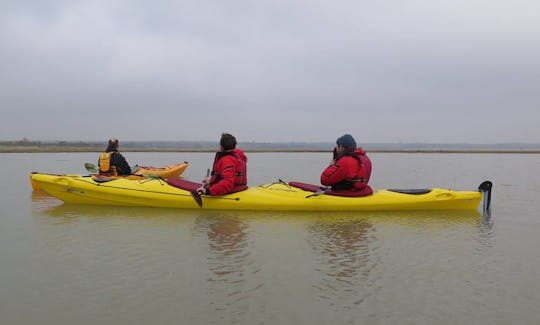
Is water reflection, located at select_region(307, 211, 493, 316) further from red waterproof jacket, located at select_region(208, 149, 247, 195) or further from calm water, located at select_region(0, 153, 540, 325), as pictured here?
red waterproof jacket, located at select_region(208, 149, 247, 195)

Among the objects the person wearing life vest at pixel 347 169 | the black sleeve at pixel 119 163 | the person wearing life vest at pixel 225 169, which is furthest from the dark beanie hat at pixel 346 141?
the black sleeve at pixel 119 163

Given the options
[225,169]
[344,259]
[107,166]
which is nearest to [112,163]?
[107,166]

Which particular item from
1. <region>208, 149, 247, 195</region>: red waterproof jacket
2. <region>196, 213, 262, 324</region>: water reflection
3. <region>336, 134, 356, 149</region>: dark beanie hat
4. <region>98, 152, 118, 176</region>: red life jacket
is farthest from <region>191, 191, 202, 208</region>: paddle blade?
<region>98, 152, 118, 176</region>: red life jacket

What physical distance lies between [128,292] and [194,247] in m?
1.89

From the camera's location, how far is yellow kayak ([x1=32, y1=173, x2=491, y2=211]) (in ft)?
29.7

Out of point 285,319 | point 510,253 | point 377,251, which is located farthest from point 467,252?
point 285,319

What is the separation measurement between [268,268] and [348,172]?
384cm

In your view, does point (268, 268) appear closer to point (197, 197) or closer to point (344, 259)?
point (344, 259)

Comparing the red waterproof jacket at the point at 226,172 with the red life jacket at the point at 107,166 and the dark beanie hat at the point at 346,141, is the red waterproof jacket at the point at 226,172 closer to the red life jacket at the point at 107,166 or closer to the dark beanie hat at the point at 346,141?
the dark beanie hat at the point at 346,141

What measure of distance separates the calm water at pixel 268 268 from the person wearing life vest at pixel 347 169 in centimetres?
59

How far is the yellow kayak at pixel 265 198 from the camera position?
905cm

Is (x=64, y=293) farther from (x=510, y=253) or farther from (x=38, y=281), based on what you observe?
(x=510, y=253)

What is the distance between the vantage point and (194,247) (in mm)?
6426

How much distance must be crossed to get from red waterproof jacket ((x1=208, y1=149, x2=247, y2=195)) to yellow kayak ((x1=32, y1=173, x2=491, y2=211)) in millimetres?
192
